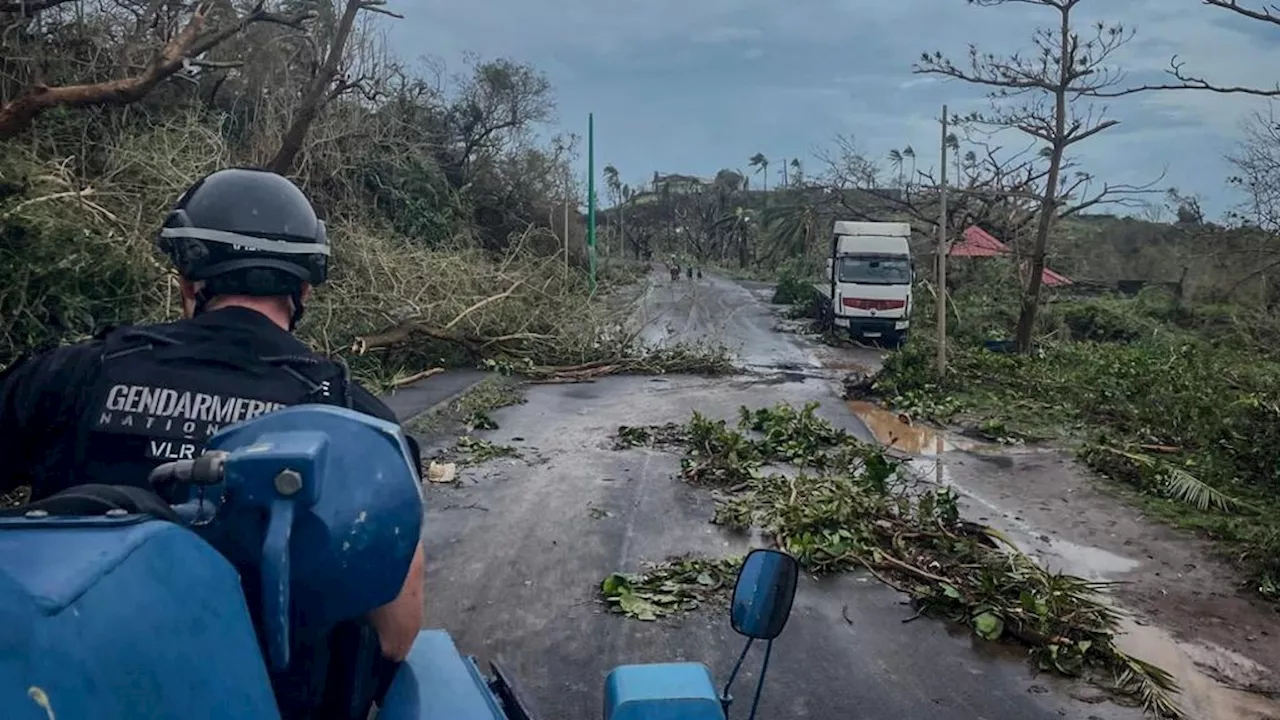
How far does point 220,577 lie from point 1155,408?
48.3ft

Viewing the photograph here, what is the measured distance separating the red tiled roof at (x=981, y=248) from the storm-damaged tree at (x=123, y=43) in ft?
67.6

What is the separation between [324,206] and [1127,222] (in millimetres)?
32704

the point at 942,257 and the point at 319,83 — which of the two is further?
the point at 942,257

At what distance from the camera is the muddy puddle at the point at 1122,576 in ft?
19.3

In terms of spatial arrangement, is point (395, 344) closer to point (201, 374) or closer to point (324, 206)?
point (324, 206)

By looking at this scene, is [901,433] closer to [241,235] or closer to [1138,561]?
[1138,561]

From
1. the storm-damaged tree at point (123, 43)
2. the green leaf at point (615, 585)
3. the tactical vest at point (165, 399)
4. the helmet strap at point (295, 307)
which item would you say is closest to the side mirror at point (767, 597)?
the tactical vest at point (165, 399)

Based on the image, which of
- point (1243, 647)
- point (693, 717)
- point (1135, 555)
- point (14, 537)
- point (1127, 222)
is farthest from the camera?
point (1127, 222)

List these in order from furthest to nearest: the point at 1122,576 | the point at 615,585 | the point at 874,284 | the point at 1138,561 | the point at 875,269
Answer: the point at 875,269 < the point at 874,284 < the point at 1138,561 < the point at 1122,576 < the point at 615,585

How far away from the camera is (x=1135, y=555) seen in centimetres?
887

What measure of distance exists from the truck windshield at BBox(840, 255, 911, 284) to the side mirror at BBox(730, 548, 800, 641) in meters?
24.3

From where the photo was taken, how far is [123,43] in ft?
45.6

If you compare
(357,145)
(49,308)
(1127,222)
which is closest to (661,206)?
(1127,222)

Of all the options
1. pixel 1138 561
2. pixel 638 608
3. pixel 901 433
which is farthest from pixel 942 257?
pixel 638 608
